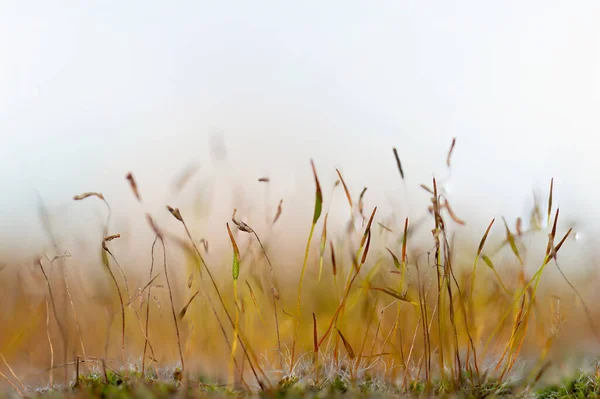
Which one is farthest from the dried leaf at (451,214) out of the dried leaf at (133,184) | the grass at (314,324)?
the dried leaf at (133,184)

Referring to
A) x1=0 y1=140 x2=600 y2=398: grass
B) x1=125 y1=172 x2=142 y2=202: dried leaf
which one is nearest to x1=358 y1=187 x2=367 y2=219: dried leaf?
x1=0 y1=140 x2=600 y2=398: grass

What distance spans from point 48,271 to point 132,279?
420 millimetres

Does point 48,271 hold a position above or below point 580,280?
above

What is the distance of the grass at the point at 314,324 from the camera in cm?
150

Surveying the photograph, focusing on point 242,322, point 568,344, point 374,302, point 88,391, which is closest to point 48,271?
point 88,391

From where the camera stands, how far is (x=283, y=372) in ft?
5.36

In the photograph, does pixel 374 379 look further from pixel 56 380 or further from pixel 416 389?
pixel 56 380

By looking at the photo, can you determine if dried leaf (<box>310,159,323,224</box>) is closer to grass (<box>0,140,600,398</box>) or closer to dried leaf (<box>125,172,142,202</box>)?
grass (<box>0,140,600,398</box>)

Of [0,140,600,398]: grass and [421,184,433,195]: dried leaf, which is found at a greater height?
[421,184,433,195]: dried leaf

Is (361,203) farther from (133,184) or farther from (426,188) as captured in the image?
(133,184)

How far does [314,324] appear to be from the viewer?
1.45m

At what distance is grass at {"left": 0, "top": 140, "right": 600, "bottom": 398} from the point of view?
4.91 feet

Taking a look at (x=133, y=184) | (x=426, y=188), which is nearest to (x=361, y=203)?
(x=426, y=188)

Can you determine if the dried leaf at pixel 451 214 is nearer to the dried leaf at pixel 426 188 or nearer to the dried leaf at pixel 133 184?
the dried leaf at pixel 426 188
